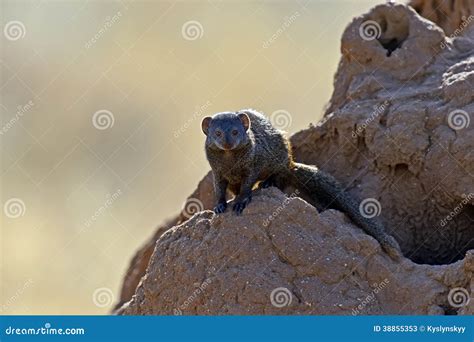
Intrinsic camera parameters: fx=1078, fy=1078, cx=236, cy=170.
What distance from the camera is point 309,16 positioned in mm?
21328

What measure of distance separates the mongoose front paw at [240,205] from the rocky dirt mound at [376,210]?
0.07 m

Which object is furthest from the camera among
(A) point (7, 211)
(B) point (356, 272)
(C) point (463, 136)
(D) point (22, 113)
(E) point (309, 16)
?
(E) point (309, 16)

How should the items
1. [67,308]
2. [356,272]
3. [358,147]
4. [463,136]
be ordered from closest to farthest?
[356,272] < [463,136] < [358,147] < [67,308]

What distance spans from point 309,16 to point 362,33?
12.7 meters

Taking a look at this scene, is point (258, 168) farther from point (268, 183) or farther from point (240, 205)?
point (240, 205)

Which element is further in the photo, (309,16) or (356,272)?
(309,16)

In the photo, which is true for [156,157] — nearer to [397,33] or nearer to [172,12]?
[172,12]

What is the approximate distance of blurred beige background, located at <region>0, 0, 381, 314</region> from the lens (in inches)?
706

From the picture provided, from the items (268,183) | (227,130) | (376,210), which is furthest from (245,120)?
(376,210)

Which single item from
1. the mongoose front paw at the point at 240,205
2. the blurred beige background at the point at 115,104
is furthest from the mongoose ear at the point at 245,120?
the blurred beige background at the point at 115,104

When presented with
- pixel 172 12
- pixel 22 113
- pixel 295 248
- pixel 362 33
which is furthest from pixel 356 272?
pixel 172 12

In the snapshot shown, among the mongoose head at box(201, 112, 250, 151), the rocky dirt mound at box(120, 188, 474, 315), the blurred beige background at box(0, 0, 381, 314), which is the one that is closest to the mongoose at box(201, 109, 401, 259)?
the mongoose head at box(201, 112, 250, 151)

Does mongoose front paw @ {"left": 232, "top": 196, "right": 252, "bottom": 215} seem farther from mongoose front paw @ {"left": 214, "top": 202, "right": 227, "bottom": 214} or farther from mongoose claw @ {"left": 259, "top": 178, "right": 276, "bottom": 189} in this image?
mongoose claw @ {"left": 259, "top": 178, "right": 276, "bottom": 189}

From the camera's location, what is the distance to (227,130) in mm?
7902
